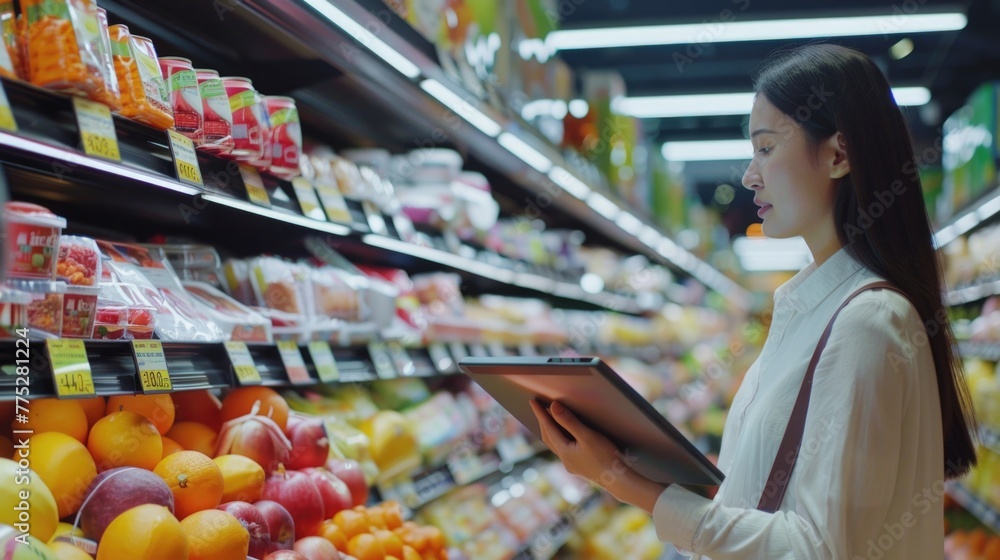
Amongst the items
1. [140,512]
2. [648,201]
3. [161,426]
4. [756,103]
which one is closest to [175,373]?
[161,426]

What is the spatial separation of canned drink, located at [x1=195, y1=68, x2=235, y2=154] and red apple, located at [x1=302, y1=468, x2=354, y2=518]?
2.31ft

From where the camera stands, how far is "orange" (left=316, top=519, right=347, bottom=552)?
186 centimetres

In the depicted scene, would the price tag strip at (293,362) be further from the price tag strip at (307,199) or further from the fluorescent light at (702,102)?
the fluorescent light at (702,102)

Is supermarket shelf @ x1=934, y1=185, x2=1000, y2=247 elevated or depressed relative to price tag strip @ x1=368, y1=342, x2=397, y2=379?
elevated

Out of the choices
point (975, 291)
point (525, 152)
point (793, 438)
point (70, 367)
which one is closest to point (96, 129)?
point (70, 367)

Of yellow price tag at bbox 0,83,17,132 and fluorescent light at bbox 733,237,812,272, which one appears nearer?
yellow price tag at bbox 0,83,17,132

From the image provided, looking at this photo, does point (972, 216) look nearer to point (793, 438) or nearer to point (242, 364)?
point (793, 438)

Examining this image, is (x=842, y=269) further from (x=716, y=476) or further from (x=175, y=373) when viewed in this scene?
(x=175, y=373)

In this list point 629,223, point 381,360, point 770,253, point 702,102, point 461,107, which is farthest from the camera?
point 770,253

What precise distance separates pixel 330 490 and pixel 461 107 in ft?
4.20

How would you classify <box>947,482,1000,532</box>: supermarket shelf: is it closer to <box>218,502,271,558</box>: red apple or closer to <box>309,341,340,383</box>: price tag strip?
<box>309,341,340,383</box>: price tag strip

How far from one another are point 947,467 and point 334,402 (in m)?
1.51

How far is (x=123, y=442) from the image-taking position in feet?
4.87

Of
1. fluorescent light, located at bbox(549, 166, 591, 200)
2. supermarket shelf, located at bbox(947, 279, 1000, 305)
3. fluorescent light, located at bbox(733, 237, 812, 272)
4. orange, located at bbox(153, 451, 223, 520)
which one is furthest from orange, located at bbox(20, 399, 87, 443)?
fluorescent light, located at bbox(733, 237, 812, 272)
